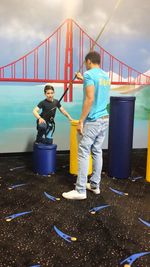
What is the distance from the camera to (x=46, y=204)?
2.76m

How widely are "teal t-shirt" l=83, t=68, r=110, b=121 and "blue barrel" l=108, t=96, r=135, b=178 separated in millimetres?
662

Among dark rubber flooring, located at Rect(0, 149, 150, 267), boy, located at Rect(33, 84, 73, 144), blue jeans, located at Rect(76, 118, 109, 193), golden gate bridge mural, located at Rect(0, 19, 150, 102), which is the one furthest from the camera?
golden gate bridge mural, located at Rect(0, 19, 150, 102)

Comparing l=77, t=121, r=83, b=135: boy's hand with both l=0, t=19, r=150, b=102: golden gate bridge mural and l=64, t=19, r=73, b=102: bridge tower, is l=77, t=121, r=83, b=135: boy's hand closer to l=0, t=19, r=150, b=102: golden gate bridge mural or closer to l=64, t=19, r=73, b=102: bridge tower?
l=0, t=19, r=150, b=102: golden gate bridge mural

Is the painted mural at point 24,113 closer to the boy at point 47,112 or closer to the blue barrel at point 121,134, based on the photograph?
the boy at point 47,112

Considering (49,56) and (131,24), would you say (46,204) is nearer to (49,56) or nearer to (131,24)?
(49,56)

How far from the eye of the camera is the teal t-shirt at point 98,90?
2.68 meters

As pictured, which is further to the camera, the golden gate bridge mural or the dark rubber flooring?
the golden gate bridge mural

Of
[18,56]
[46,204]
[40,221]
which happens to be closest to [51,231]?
[40,221]

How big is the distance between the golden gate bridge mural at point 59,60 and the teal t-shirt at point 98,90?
1.30 meters

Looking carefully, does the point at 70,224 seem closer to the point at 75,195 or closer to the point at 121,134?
the point at 75,195

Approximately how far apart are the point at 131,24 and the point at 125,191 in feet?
7.97

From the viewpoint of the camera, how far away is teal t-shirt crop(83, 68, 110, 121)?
2.68m

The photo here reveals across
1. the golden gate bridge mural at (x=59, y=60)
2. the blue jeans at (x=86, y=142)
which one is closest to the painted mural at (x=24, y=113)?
the golden gate bridge mural at (x=59, y=60)

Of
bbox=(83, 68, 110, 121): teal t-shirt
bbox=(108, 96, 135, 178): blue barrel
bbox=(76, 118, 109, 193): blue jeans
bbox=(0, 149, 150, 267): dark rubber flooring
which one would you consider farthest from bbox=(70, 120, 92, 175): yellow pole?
bbox=(83, 68, 110, 121): teal t-shirt
